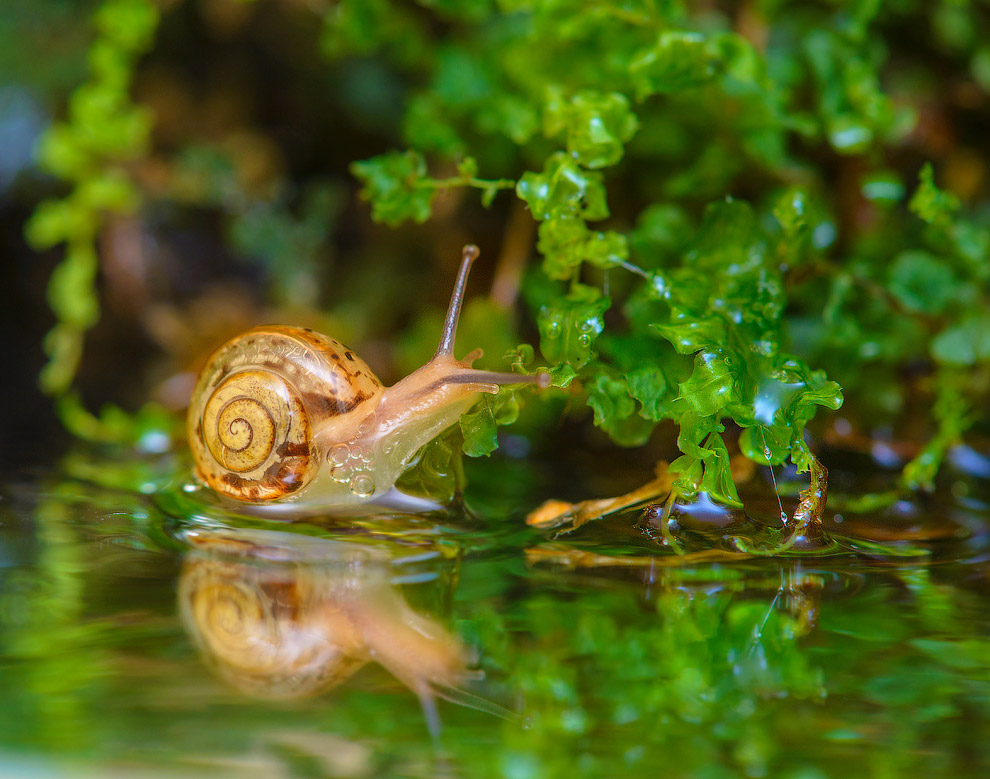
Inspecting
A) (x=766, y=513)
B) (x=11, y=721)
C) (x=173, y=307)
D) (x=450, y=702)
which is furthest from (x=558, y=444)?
(x=173, y=307)

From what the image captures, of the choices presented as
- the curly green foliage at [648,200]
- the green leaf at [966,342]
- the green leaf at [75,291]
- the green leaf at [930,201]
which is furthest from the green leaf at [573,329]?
the green leaf at [75,291]

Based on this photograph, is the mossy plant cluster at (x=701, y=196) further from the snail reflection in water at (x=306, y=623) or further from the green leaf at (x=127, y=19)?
the snail reflection in water at (x=306, y=623)

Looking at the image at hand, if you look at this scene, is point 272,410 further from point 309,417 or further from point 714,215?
point 714,215

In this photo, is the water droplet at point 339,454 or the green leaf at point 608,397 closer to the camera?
the green leaf at point 608,397

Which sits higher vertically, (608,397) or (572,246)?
(572,246)

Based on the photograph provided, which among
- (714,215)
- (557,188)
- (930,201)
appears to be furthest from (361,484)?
(930,201)

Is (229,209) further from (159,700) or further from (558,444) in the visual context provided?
(159,700)
